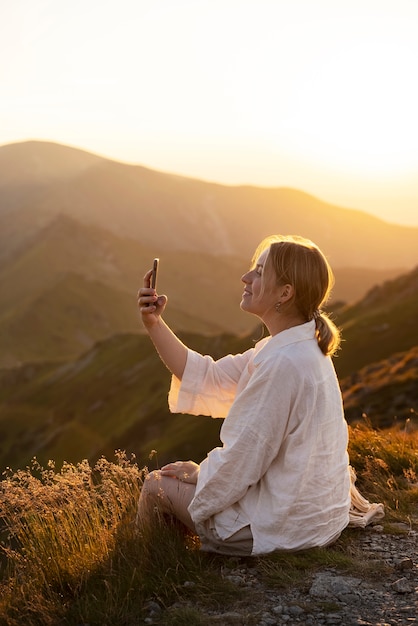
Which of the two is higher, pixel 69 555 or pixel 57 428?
pixel 69 555

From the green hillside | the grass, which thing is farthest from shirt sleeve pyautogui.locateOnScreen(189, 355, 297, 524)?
the green hillside

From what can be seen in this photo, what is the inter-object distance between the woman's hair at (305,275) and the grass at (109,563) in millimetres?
1741

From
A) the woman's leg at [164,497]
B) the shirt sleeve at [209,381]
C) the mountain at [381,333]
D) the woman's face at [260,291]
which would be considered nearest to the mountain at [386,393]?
the mountain at [381,333]

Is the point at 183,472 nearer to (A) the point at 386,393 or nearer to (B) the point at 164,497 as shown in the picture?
(B) the point at 164,497

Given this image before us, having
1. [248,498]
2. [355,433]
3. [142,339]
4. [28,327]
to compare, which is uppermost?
[248,498]

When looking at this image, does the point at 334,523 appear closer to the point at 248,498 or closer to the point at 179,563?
the point at 248,498

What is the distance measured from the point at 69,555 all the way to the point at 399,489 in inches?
152

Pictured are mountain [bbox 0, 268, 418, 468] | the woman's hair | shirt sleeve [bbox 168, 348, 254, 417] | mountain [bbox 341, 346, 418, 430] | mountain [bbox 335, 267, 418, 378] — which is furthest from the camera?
mountain [bbox 335, 267, 418, 378]

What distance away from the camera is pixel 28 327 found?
522 feet

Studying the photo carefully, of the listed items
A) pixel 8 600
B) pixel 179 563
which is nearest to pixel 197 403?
pixel 179 563

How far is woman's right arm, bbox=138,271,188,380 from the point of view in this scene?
5883 millimetres

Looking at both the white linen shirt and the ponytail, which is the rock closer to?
the white linen shirt

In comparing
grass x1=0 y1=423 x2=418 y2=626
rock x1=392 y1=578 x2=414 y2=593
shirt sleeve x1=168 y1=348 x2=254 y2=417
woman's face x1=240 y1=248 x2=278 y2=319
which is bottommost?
grass x1=0 y1=423 x2=418 y2=626

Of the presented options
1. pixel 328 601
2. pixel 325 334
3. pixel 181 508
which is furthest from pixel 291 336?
pixel 328 601
